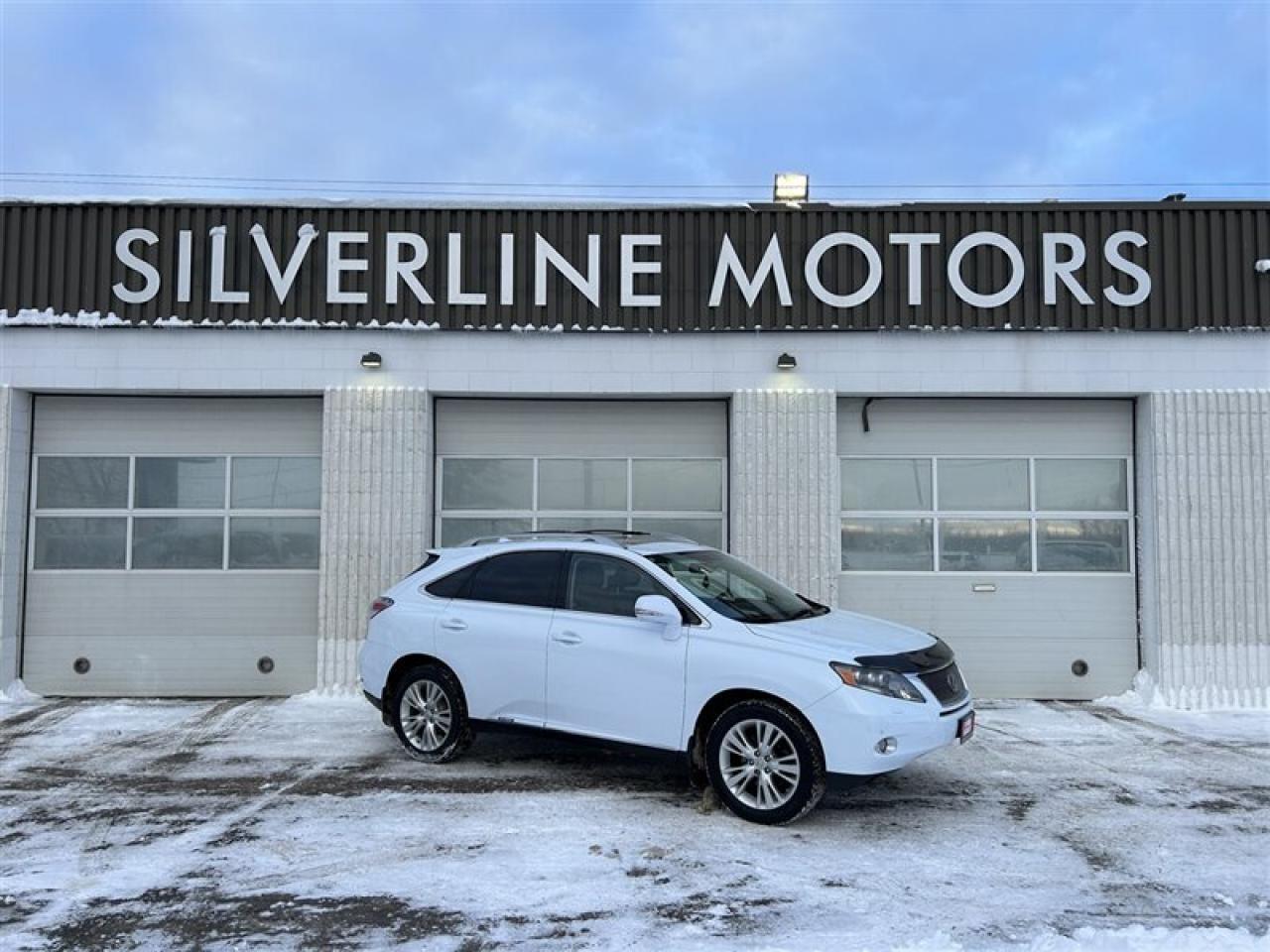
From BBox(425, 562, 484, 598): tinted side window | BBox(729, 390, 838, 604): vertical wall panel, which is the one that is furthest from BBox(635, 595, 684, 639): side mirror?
BBox(729, 390, 838, 604): vertical wall panel

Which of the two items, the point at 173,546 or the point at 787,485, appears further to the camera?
the point at 173,546

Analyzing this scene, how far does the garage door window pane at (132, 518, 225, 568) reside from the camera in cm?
1061

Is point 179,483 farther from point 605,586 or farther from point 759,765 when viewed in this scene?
point 759,765

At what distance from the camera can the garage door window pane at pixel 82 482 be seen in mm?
10656

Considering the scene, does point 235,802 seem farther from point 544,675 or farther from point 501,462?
point 501,462

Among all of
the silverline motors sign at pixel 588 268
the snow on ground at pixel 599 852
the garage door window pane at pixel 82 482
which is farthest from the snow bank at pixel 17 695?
the silverline motors sign at pixel 588 268

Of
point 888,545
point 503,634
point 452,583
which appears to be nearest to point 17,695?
point 452,583

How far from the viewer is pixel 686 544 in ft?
24.7

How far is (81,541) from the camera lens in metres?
10.6

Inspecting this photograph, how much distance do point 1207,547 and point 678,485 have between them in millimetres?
5667

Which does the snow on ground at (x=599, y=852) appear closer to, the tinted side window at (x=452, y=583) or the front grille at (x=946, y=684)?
the front grille at (x=946, y=684)

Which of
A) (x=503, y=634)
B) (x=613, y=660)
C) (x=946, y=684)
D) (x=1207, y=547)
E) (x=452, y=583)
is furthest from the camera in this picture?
(x=1207, y=547)

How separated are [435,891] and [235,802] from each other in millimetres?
2300

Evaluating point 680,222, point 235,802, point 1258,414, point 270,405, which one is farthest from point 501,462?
point 1258,414
